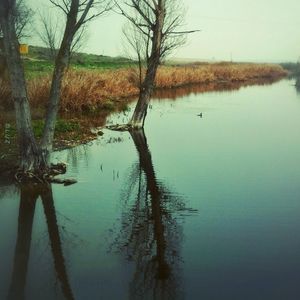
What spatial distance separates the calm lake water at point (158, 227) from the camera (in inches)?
219

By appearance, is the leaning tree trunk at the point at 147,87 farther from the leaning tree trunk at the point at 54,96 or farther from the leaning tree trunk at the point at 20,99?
the leaning tree trunk at the point at 20,99

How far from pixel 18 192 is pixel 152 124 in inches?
465

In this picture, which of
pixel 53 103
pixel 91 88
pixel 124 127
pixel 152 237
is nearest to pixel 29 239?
pixel 152 237

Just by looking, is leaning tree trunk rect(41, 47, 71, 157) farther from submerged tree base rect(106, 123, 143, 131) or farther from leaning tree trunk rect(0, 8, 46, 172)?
submerged tree base rect(106, 123, 143, 131)

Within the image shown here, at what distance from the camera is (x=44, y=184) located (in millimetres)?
9688

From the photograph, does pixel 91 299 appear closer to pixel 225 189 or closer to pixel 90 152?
pixel 225 189

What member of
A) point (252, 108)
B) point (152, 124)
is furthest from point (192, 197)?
point (252, 108)

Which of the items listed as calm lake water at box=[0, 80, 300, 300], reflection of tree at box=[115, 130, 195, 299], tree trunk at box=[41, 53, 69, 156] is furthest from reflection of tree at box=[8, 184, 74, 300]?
tree trunk at box=[41, 53, 69, 156]

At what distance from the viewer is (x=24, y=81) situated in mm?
9594

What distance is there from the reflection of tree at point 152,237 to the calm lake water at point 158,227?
16 millimetres

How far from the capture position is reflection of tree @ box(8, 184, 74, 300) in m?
5.50

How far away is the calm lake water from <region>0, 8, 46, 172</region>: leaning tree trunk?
0.75 meters

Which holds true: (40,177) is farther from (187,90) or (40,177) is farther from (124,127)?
(187,90)

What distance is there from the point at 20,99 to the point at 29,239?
366 cm
